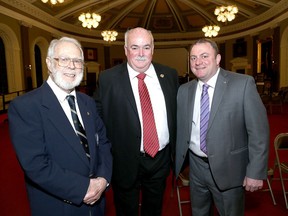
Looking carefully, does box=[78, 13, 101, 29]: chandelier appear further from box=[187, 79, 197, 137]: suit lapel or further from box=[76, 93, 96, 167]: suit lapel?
box=[76, 93, 96, 167]: suit lapel

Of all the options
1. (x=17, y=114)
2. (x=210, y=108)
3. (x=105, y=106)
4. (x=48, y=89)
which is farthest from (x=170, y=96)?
(x=17, y=114)

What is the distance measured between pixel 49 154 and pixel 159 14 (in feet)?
67.7

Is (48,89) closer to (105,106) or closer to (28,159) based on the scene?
(28,159)

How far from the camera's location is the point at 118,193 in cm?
258

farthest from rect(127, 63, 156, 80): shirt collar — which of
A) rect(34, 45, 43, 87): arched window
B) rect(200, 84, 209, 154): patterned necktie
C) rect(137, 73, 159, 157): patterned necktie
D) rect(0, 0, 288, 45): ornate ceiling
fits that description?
rect(34, 45, 43, 87): arched window

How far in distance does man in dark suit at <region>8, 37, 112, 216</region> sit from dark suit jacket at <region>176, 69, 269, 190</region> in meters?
0.98

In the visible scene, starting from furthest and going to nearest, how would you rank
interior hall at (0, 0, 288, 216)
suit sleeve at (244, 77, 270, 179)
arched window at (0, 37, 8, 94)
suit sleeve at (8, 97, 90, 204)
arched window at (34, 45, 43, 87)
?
arched window at (34, 45, 43, 87)
arched window at (0, 37, 8, 94)
interior hall at (0, 0, 288, 216)
suit sleeve at (244, 77, 270, 179)
suit sleeve at (8, 97, 90, 204)

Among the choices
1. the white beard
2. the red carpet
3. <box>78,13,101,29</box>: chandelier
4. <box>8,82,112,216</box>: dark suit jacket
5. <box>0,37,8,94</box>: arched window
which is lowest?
the red carpet

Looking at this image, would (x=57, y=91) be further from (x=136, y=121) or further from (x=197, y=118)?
(x=197, y=118)

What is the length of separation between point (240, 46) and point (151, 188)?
65.0 ft

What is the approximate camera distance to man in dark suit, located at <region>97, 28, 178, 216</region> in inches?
95.0

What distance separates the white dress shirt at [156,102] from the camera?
8.18 ft

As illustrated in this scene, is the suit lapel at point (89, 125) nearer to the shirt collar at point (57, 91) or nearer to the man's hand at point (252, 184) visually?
the shirt collar at point (57, 91)

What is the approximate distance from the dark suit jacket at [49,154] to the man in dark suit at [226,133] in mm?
1018
